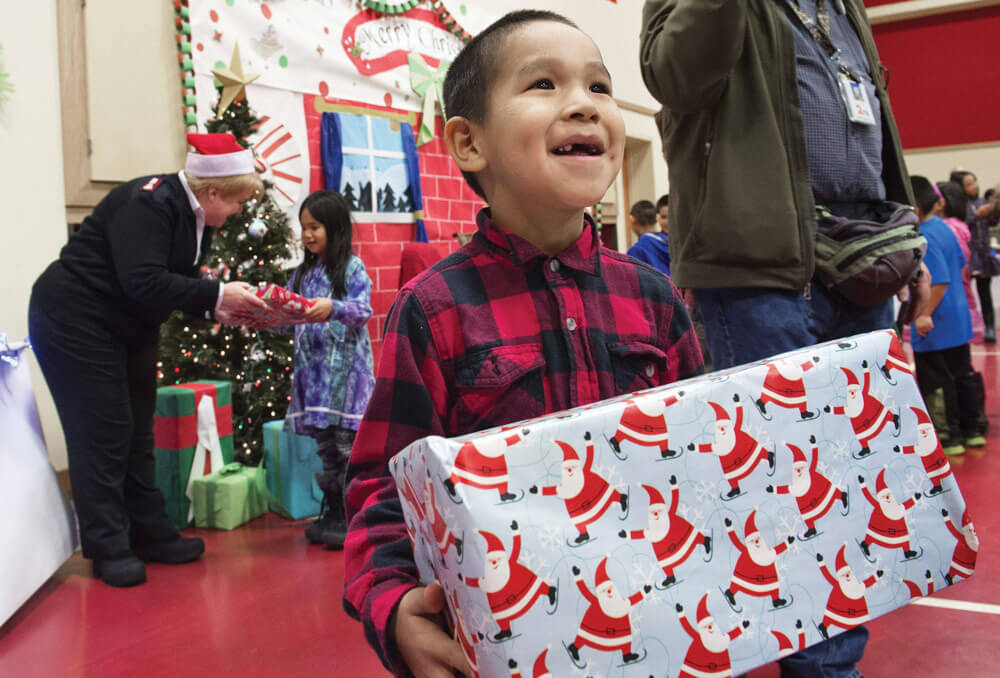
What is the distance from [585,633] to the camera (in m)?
0.61

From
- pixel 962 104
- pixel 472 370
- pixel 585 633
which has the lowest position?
pixel 585 633

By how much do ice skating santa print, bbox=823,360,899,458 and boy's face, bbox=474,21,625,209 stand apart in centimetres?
34

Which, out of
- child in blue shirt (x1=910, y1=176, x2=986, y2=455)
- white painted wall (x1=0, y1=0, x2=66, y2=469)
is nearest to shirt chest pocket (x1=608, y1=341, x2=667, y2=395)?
child in blue shirt (x1=910, y1=176, x2=986, y2=455)

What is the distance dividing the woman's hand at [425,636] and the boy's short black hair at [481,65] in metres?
0.56

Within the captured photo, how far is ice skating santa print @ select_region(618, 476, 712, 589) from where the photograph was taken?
2.11 ft

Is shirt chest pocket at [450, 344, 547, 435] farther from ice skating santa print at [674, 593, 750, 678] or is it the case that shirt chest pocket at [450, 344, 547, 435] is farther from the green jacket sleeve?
the green jacket sleeve

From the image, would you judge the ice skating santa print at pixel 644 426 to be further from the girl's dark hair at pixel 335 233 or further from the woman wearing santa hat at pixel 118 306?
the girl's dark hair at pixel 335 233

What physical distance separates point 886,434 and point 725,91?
931 millimetres

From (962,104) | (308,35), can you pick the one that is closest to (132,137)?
(308,35)

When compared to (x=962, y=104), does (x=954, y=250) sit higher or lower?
lower

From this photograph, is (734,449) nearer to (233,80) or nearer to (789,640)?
(789,640)

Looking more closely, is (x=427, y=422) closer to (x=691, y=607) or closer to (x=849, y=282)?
(x=691, y=607)

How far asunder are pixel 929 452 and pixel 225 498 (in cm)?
311

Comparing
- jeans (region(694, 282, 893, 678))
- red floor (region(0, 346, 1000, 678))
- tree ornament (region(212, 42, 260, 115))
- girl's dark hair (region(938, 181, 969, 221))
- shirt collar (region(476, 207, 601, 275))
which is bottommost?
red floor (region(0, 346, 1000, 678))
